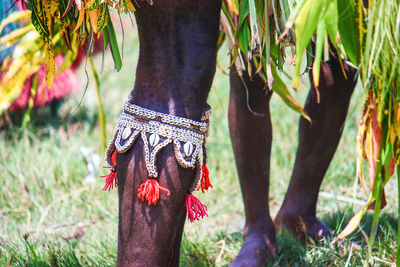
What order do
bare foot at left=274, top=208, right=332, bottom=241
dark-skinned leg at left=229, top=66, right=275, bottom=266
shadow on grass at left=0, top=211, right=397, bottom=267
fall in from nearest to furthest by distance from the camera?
shadow on grass at left=0, top=211, right=397, bottom=267 → dark-skinned leg at left=229, top=66, right=275, bottom=266 → bare foot at left=274, top=208, right=332, bottom=241

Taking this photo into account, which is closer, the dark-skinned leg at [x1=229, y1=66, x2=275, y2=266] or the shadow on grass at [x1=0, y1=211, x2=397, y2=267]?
the shadow on grass at [x1=0, y1=211, x2=397, y2=267]

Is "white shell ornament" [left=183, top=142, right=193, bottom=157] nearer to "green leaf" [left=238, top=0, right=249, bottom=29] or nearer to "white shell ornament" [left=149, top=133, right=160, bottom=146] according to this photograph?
"white shell ornament" [left=149, top=133, right=160, bottom=146]

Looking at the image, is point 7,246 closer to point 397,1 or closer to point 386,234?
point 386,234

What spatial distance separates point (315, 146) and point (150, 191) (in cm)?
90

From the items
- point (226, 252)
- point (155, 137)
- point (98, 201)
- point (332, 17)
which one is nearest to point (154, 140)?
point (155, 137)

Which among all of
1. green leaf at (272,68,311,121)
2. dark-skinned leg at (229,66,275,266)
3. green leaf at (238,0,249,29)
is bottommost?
dark-skinned leg at (229,66,275,266)

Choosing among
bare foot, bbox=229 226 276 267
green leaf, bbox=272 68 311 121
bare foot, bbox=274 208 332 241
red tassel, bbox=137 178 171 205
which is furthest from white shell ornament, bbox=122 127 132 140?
bare foot, bbox=274 208 332 241

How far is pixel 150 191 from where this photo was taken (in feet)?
3.99

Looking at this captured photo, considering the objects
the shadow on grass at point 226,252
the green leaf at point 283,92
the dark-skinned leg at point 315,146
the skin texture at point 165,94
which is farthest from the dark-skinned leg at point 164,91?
the dark-skinned leg at point 315,146

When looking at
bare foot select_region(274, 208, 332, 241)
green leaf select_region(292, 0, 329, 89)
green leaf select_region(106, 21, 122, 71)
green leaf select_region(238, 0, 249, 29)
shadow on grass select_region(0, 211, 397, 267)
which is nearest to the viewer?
green leaf select_region(292, 0, 329, 89)

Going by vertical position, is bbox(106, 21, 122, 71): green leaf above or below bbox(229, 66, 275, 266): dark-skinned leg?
above

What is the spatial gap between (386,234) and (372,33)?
0.85m

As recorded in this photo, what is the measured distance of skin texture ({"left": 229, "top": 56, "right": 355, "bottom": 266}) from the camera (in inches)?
73.2

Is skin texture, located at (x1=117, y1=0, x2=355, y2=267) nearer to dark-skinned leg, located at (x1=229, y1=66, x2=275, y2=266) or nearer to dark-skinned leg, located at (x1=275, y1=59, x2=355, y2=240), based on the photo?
dark-skinned leg, located at (x1=229, y1=66, x2=275, y2=266)
